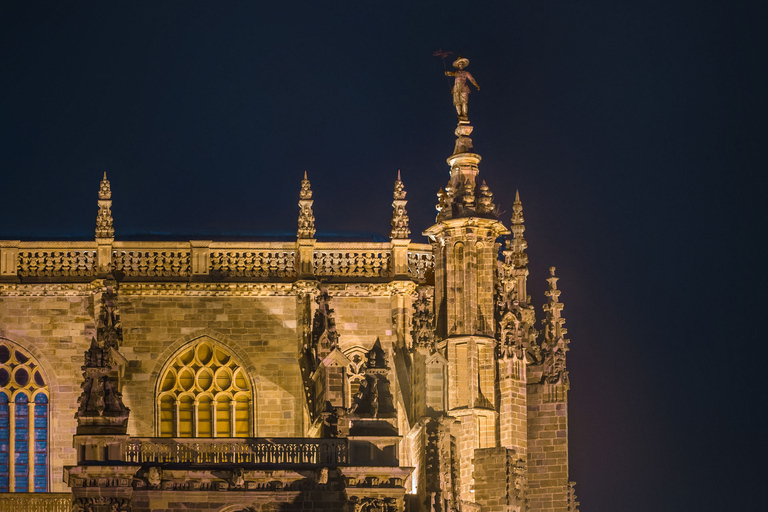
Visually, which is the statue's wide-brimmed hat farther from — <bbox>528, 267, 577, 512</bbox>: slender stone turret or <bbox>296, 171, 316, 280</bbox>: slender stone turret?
<bbox>528, 267, 577, 512</bbox>: slender stone turret

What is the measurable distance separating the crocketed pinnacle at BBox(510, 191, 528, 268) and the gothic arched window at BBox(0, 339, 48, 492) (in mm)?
15064

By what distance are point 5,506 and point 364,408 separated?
1073cm

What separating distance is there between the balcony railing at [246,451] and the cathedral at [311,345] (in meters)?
1.01

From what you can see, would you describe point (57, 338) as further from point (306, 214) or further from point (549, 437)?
point (549, 437)

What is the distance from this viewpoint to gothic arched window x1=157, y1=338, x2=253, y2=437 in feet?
205

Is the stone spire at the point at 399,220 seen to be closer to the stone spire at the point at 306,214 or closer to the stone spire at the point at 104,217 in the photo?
the stone spire at the point at 306,214

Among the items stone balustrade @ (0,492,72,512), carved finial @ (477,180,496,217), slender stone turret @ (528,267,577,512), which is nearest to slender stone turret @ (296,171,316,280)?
carved finial @ (477,180,496,217)

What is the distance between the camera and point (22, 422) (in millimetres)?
62188

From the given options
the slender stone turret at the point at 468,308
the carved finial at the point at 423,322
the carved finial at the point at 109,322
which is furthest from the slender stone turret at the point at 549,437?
the carved finial at the point at 109,322

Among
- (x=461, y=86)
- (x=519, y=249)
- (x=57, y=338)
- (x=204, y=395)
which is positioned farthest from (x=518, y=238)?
(x=57, y=338)

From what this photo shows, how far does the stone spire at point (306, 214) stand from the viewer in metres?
63.9

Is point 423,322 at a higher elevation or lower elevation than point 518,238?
lower

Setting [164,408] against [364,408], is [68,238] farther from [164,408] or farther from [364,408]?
[364,408]

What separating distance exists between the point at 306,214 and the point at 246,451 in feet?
33.9
